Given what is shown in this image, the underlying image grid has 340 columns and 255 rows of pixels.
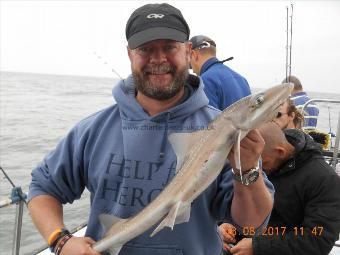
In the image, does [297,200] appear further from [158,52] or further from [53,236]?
[53,236]

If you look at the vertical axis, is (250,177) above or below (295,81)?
above

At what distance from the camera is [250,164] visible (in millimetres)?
2039

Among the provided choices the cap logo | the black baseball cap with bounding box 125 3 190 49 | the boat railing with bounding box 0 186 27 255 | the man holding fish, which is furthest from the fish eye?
the boat railing with bounding box 0 186 27 255

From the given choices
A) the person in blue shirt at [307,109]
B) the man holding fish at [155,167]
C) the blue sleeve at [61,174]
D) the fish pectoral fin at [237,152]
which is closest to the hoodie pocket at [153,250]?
the man holding fish at [155,167]

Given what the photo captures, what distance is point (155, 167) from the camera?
7.88ft

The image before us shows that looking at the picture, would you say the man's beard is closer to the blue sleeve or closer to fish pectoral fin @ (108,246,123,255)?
the blue sleeve

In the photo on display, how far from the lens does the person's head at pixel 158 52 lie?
2.44 meters

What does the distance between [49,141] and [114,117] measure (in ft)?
58.3

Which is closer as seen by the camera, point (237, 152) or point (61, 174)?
point (237, 152)

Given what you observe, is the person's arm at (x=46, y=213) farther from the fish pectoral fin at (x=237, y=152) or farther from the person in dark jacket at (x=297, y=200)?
the person in dark jacket at (x=297, y=200)

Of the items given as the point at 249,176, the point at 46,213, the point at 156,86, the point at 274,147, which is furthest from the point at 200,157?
the point at 274,147

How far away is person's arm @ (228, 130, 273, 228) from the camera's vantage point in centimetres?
202

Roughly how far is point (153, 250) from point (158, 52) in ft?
3.86

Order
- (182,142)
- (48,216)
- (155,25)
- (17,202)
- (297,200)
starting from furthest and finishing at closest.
Answer: (17,202), (297,200), (48,216), (155,25), (182,142)
